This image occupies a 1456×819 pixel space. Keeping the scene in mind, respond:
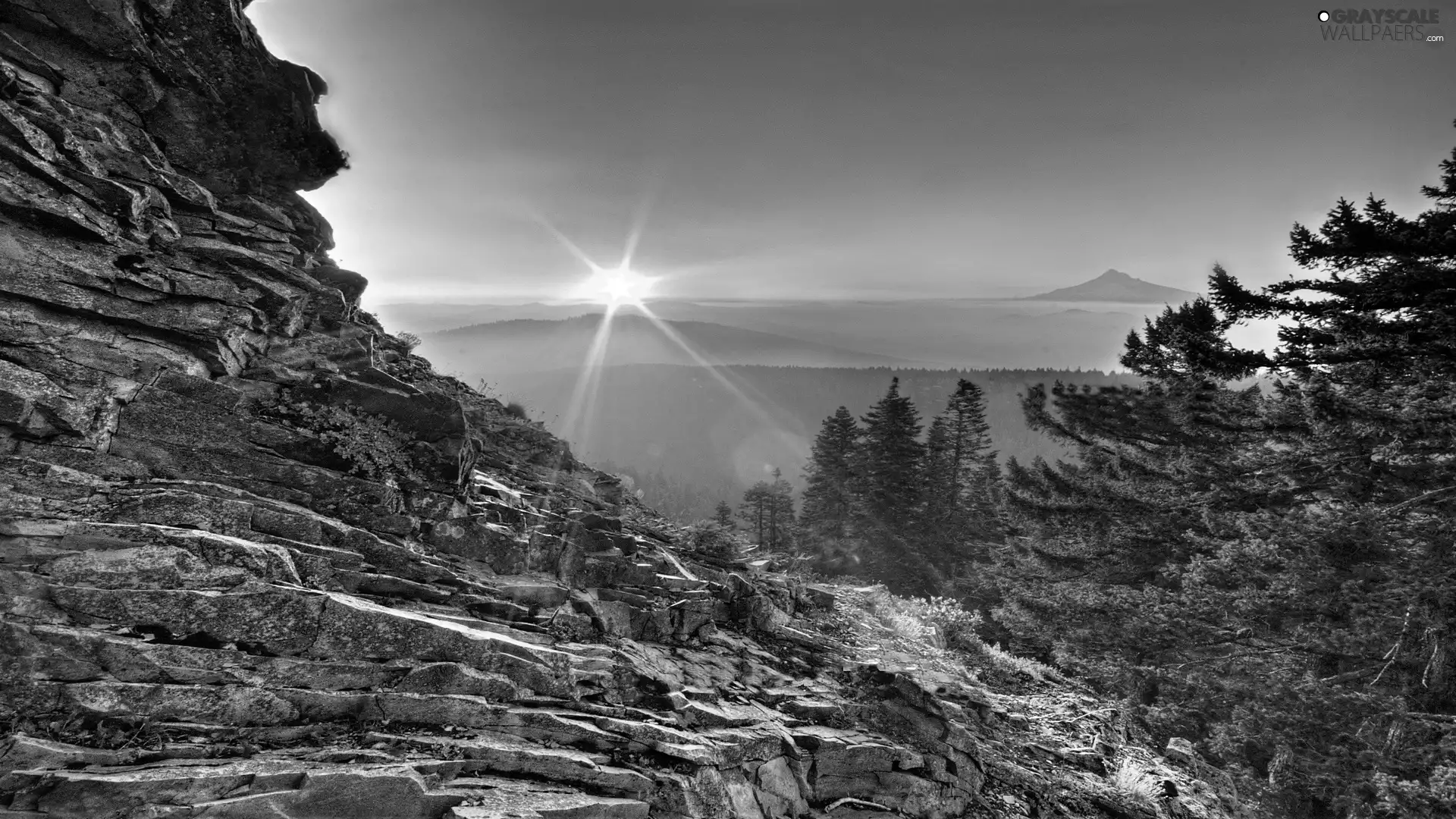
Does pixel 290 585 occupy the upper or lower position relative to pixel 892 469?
lower

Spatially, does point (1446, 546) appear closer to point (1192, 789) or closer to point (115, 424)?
point (1192, 789)

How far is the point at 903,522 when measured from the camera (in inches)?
1396

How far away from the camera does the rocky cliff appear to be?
19.0 feet

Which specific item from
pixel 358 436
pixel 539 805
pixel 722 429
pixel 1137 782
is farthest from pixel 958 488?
pixel 722 429

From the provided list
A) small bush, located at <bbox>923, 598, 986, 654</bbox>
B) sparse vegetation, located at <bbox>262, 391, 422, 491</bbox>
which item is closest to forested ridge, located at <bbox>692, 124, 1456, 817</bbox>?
small bush, located at <bbox>923, 598, 986, 654</bbox>

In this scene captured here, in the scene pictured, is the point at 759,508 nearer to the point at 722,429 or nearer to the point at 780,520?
the point at 780,520

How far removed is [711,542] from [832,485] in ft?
74.1

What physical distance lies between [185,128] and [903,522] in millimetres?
35085

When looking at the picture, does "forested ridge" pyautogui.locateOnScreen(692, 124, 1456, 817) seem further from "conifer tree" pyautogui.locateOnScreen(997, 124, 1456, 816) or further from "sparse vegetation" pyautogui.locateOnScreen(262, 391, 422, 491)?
"sparse vegetation" pyautogui.locateOnScreen(262, 391, 422, 491)

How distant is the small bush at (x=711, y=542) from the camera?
58.0 ft

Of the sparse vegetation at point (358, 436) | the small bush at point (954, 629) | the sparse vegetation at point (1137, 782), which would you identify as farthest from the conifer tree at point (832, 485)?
the sparse vegetation at point (358, 436)

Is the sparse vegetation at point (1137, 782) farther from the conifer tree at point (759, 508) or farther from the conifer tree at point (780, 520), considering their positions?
the conifer tree at point (759, 508)

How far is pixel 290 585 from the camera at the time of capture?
7.18 metres

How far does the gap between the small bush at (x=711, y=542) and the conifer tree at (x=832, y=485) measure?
20107 mm
